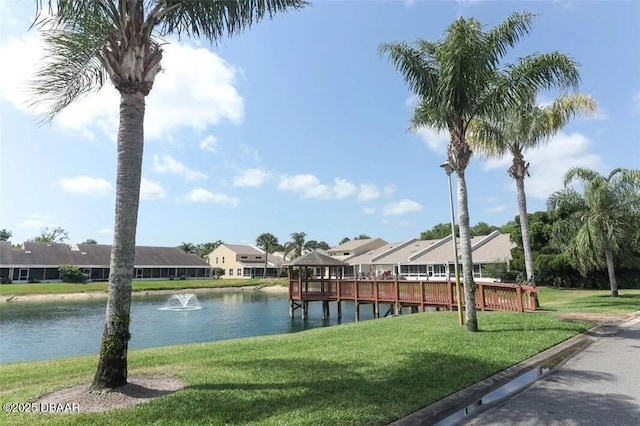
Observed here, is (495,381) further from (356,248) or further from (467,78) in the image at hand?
(356,248)

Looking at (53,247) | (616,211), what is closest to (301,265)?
(616,211)

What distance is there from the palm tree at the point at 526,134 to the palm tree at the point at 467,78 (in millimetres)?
6151

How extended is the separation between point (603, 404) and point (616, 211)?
18.6 m

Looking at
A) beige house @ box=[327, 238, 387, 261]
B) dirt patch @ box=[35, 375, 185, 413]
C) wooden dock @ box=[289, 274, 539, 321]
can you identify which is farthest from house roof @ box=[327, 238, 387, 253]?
dirt patch @ box=[35, 375, 185, 413]

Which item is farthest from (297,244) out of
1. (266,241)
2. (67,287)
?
(67,287)

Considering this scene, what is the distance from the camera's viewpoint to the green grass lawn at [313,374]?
4828 mm

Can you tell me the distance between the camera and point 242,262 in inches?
3162

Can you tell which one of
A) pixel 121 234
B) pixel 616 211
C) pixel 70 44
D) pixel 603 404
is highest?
pixel 70 44

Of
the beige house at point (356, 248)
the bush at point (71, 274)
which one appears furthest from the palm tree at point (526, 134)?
the bush at point (71, 274)

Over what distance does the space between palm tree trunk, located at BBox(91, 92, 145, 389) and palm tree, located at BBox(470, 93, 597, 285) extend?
15477 millimetres

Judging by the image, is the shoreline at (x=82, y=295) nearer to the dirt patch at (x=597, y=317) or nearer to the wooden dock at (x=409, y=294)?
the wooden dock at (x=409, y=294)

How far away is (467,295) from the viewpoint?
35.7 feet

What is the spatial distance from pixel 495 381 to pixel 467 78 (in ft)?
25.9

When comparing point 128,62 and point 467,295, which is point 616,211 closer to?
point 467,295
